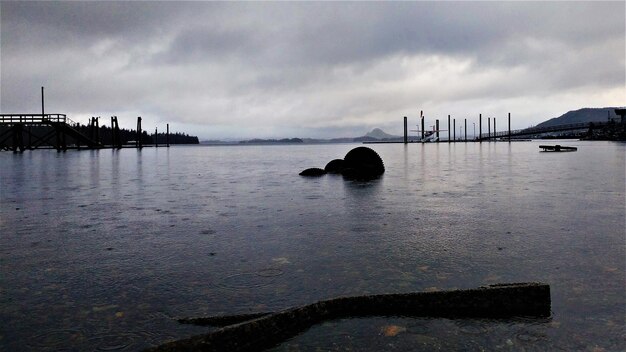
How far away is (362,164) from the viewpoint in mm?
22828

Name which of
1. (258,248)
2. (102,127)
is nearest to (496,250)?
(258,248)

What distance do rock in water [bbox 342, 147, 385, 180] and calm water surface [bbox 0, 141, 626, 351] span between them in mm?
9719

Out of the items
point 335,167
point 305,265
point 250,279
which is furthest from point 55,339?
point 335,167

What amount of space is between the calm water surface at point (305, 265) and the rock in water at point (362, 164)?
9.72 m

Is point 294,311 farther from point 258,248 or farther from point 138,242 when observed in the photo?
point 138,242

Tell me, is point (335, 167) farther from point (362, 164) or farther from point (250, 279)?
point (250, 279)

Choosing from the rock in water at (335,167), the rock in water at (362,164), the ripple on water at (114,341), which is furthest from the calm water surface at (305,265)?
the rock in water at (335,167)

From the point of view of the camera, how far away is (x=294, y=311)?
3.88 m

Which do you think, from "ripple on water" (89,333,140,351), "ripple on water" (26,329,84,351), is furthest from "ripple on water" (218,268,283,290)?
"ripple on water" (26,329,84,351)

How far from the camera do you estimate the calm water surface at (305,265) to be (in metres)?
3.74

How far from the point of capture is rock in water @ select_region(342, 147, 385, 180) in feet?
72.3

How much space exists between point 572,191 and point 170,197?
13.1m

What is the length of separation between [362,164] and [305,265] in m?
17.4

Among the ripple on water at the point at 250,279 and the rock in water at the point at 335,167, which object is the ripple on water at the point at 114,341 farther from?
the rock in water at the point at 335,167
